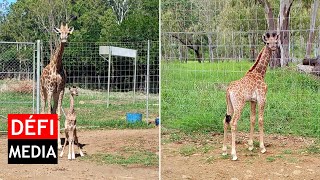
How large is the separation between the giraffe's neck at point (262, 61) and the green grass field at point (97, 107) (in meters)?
2.82

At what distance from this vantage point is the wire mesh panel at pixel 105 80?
7336mm

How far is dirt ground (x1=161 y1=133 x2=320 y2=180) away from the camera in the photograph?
192 inches

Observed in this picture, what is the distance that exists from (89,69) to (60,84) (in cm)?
195

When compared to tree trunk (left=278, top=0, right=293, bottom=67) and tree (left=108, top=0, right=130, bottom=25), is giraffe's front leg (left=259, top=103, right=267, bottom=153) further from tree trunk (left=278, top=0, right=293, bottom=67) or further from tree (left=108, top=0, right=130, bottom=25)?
tree (left=108, top=0, right=130, bottom=25)

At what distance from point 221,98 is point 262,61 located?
93 centimetres

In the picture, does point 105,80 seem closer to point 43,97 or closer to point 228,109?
point 43,97

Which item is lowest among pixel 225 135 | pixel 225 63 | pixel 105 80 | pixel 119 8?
pixel 225 135

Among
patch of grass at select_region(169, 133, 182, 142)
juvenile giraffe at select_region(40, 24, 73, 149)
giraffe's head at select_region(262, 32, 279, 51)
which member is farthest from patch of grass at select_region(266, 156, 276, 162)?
juvenile giraffe at select_region(40, 24, 73, 149)

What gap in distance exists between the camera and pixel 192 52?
534 cm

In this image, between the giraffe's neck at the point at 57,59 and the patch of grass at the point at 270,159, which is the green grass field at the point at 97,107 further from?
the patch of grass at the point at 270,159

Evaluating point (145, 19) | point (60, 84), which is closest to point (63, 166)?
point (60, 84)

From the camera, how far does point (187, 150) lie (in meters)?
5.49

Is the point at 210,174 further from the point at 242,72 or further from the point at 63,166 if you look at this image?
the point at 63,166

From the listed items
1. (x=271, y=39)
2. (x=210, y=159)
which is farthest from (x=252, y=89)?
(x=210, y=159)
